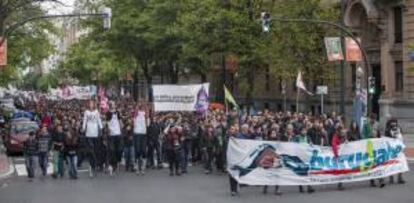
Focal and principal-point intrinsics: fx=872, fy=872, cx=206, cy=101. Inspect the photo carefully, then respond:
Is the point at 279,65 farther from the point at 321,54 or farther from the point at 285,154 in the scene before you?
the point at 285,154

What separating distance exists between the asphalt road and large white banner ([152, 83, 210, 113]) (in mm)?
5238

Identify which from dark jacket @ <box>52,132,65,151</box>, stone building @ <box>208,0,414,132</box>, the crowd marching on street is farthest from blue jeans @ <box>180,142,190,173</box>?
stone building @ <box>208,0,414,132</box>

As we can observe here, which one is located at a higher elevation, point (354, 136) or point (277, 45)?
point (277, 45)

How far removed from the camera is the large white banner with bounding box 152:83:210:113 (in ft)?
92.6

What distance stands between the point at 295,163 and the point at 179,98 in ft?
32.8

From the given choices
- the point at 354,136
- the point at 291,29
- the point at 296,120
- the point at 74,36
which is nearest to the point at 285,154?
the point at 354,136

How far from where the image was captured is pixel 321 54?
44.7m

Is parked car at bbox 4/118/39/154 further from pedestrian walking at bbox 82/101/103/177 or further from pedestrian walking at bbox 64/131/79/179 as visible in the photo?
pedestrian walking at bbox 64/131/79/179

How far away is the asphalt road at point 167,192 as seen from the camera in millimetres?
17812

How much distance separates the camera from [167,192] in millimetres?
19438

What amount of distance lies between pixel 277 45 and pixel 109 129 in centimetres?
2004

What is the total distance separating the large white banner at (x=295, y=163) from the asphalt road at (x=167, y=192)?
1.03ft

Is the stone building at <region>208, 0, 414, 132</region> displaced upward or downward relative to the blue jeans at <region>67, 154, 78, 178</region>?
upward

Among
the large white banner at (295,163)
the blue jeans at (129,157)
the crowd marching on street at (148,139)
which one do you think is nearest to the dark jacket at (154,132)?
the crowd marching on street at (148,139)
